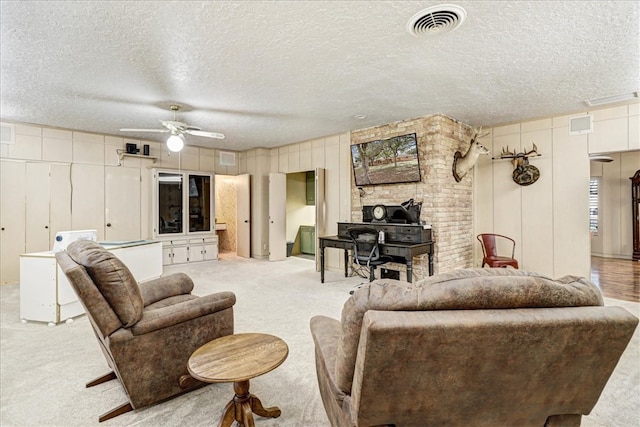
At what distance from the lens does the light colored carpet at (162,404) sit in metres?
1.88

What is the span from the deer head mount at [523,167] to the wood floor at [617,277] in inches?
76.4

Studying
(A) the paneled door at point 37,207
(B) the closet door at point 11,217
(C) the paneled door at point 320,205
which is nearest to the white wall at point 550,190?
(C) the paneled door at point 320,205

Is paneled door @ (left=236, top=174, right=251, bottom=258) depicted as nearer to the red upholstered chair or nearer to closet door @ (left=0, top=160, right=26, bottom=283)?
closet door @ (left=0, top=160, right=26, bottom=283)

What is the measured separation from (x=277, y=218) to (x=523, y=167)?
4912 mm

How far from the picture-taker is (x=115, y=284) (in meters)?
1.82

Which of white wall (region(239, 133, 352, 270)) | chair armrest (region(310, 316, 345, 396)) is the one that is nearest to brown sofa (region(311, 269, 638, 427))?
chair armrest (region(310, 316, 345, 396))

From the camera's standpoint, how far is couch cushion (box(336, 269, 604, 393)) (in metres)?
1.12

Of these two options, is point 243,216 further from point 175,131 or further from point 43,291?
point 43,291

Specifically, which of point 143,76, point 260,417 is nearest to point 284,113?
point 143,76

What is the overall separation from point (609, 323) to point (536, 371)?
1.01ft

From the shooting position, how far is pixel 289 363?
2.52m

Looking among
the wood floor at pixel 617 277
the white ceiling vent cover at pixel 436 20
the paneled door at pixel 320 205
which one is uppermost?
the white ceiling vent cover at pixel 436 20

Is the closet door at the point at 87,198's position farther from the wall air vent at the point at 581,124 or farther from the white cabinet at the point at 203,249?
the wall air vent at the point at 581,124

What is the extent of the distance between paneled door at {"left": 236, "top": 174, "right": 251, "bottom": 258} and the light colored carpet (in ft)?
12.8
